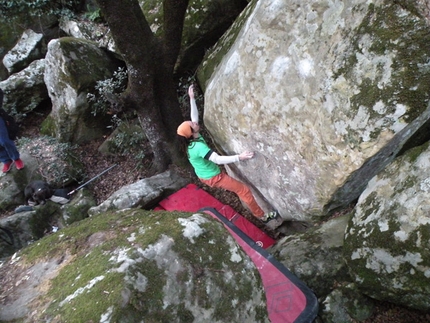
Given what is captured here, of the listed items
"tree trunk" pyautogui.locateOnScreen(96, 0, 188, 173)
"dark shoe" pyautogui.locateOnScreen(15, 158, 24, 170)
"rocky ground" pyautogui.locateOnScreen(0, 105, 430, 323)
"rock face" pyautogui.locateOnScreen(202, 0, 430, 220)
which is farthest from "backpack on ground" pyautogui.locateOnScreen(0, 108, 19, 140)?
"rock face" pyautogui.locateOnScreen(202, 0, 430, 220)

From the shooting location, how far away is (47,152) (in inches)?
327

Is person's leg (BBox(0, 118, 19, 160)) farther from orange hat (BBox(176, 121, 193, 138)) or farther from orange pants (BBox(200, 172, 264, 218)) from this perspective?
orange pants (BBox(200, 172, 264, 218))

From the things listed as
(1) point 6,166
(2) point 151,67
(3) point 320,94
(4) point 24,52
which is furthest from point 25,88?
(3) point 320,94

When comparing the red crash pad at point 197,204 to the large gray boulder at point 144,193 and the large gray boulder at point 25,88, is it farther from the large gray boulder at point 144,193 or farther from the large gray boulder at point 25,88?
the large gray boulder at point 25,88

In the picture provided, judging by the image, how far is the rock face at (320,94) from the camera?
11.0 feet

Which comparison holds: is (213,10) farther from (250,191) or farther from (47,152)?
(47,152)

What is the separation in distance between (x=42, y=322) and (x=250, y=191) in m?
4.00

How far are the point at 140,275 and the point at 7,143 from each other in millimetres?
6433

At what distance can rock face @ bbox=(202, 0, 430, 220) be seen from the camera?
11.0 ft

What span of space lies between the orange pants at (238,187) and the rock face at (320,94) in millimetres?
598

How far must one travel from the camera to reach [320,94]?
3848 mm

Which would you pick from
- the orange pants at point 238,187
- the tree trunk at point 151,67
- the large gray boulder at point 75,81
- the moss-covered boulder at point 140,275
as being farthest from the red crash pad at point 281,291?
the large gray boulder at point 75,81

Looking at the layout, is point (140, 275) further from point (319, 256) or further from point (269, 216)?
point (269, 216)

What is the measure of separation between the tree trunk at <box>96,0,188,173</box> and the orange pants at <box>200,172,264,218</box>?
167 centimetres
